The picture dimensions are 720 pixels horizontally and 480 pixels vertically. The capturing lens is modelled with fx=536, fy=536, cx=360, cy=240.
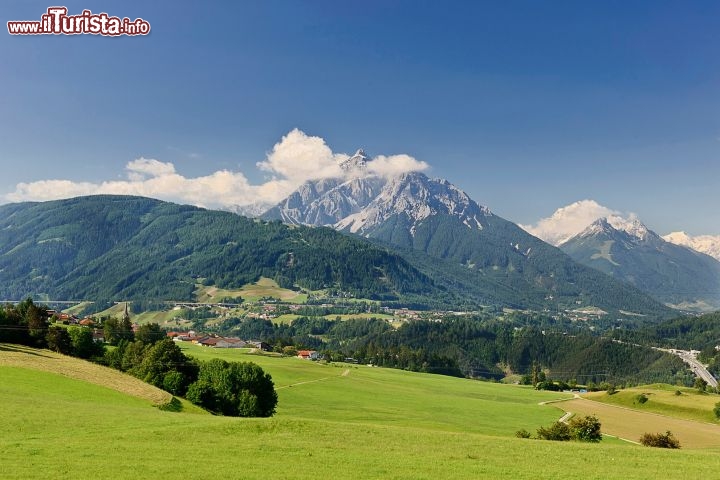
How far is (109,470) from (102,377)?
5142cm

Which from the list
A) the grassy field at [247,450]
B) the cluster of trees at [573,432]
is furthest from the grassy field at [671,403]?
the grassy field at [247,450]

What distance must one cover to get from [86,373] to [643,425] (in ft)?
346

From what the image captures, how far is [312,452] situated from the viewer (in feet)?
124

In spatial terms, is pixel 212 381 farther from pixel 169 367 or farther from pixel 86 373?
pixel 86 373

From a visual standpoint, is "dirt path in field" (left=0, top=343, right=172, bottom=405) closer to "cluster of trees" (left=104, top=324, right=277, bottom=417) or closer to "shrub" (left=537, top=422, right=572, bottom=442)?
"cluster of trees" (left=104, top=324, right=277, bottom=417)

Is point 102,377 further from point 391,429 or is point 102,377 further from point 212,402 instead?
point 391,429

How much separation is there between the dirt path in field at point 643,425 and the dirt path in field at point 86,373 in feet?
258

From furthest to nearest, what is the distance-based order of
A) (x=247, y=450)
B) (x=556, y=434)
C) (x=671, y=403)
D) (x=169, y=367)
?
(x=671, y=403) → (x=169, y=367) → (x=556, y=434) → (x=247, y=450)

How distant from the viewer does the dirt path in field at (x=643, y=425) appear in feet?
310

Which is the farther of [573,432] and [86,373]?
[86,373]

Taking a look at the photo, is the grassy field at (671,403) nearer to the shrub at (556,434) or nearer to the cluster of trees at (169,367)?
the shrub at (556,434)

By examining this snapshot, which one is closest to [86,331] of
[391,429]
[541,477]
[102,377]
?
[102,377]

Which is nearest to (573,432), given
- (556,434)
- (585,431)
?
(585,431)

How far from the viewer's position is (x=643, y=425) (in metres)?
111
